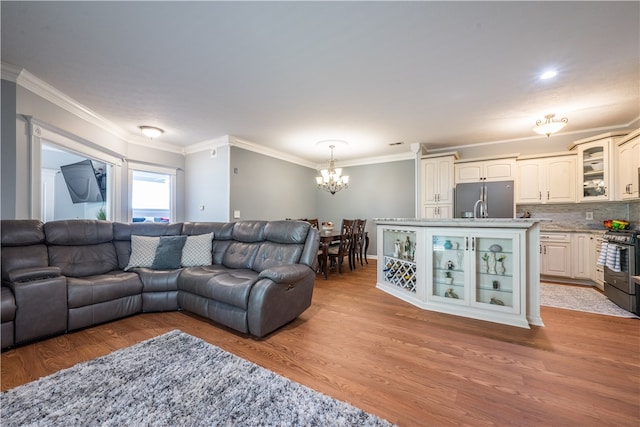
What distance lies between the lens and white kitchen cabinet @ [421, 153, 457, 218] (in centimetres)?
512

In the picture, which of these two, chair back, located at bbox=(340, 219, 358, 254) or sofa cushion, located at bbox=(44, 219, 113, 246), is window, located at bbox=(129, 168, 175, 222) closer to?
sofa cushion, located at bbox=(44, 219, 113, 246)

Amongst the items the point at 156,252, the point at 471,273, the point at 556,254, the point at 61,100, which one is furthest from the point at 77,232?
the point at 556,254

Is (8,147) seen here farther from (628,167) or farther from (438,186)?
(628,167)

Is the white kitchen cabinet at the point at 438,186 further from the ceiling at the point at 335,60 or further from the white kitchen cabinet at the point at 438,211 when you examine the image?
the ceiling at the point at 335,60

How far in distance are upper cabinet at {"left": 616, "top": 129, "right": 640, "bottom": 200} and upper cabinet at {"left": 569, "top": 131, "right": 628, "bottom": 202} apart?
9 cm

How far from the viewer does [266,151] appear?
18.9ft

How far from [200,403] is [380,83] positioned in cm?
333

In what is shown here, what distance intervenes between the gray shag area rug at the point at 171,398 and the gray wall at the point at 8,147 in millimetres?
2103

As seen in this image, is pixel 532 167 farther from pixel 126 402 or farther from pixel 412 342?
pixel 126 402

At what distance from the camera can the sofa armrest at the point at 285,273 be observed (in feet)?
7.84

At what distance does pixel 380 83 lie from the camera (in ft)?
9.62

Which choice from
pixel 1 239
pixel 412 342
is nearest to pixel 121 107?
pixel 1 239

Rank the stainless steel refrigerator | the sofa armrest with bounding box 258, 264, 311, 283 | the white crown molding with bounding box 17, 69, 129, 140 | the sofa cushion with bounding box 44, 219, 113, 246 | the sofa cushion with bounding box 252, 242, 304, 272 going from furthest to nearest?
the stainless steel refrigerator < the sofa cushion with bounding box 252, 242, 304, 272 < the sofa cushion with bounding box 44, 219, 113, 246 < the white crown molding with bounding box 17, 69, 129, 140 < the sofa armrest with bounding box 258, 264, 311, 283

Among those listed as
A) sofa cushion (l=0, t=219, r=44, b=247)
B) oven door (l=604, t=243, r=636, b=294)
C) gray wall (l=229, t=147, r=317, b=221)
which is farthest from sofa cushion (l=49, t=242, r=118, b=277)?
oven door (l=604, t=243, r=636, b=294)
